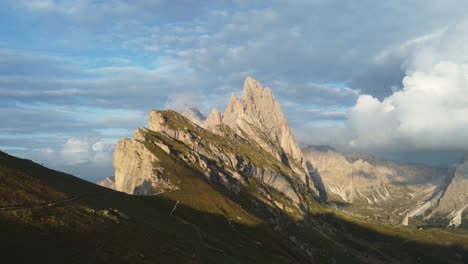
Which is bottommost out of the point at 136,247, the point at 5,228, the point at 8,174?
the point at 136,247

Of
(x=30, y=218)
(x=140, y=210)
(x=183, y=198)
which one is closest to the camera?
(x=30, y=218)

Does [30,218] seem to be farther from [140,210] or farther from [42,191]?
[140,210]

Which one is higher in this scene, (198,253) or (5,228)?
(5,228)

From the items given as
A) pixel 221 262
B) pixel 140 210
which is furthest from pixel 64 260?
pixel 140 210

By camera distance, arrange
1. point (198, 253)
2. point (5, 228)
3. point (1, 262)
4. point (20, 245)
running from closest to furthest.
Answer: point (1, 262) → point (20, 245) → point (5, 228) → point (198, 253)

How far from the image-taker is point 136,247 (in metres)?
70.7

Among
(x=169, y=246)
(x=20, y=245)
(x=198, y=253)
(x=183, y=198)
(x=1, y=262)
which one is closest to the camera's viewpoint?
(x=1, y=262)

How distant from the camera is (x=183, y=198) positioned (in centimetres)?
19375

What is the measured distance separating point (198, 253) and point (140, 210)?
3794cm

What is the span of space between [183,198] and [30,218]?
13249cm

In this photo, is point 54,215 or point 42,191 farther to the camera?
point 42,191

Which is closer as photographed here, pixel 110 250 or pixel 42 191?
pixel 110 250

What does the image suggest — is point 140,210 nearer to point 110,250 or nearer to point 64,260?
point 110,250

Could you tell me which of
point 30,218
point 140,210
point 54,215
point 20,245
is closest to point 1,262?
point 20,245
